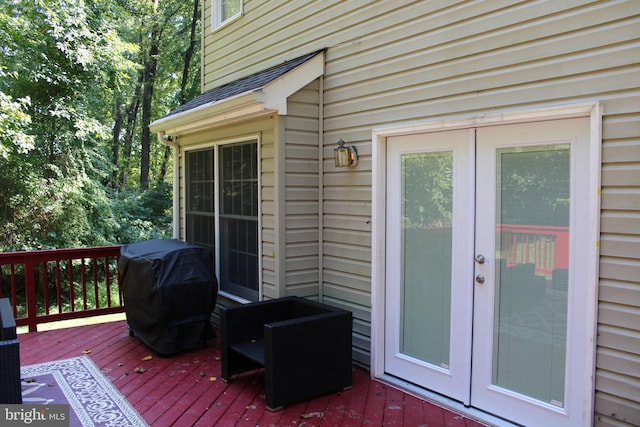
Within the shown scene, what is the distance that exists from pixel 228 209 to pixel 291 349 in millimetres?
2306

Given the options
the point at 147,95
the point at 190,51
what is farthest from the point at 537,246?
the point at 147,95

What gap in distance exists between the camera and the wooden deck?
9.75 ft

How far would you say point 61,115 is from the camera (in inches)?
345

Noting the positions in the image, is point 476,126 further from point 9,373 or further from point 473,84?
point 9,373

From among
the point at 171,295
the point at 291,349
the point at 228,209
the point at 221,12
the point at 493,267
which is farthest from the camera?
the point at 221,12

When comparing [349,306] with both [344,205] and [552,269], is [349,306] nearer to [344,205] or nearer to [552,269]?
[344,205]

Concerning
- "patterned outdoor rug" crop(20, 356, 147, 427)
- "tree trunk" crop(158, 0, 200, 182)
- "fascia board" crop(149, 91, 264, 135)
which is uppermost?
"tree trunk" crop(158, 0, 200, 182)

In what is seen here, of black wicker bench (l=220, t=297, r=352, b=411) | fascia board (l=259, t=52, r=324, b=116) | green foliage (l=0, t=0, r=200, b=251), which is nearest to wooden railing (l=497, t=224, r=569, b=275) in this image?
black wicker bench (l=220, t=297, r=352, b=411)

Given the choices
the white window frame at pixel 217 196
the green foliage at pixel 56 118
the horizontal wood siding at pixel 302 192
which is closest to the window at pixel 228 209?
the white window frame at pixel 217 196

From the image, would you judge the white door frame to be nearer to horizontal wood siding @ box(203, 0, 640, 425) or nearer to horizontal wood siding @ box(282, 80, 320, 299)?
horizontal wood siding @ box(203, 0, 640, 425)

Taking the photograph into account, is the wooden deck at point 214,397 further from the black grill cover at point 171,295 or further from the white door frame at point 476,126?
the white door frame at point 476,126

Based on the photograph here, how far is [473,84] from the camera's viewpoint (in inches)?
116

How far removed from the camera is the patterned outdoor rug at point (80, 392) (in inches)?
119

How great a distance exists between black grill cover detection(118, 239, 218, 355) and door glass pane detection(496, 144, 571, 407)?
260 cm
